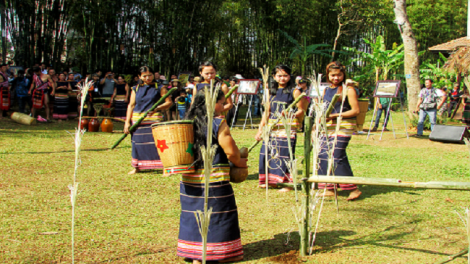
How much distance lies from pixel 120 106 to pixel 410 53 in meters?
9.76

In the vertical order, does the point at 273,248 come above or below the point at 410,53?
below

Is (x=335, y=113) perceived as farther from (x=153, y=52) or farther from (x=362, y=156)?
(x=153, y=52)

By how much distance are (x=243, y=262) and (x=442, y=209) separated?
2748 millimetres

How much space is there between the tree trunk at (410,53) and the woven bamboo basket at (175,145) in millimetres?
12630

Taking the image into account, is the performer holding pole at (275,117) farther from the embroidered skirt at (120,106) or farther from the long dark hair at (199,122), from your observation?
the embroidered skirt at (120,106)

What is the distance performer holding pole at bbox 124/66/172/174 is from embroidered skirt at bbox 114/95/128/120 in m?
7.98

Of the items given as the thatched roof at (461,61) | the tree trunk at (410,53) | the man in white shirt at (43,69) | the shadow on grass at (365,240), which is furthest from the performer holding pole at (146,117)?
the tree trunk at (410,53)

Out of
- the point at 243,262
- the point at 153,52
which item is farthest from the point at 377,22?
the point at 243,262

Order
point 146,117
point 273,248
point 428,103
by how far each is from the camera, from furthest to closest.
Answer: point 428,103, point 146,117, point 273,248

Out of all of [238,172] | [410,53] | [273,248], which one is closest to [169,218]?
[273,248]

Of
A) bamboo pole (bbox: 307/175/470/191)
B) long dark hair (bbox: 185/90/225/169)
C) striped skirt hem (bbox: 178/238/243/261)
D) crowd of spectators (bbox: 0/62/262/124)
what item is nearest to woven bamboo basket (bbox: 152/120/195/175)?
long dark hair (bbox: 185/90/225/169)

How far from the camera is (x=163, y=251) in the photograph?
141 inches

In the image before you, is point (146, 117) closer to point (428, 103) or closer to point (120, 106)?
point (120, 106)

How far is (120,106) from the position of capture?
14.4 metres
